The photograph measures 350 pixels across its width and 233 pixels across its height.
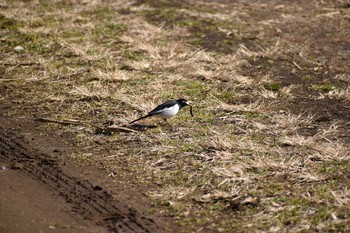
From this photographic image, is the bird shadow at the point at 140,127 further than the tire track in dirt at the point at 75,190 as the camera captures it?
Yes

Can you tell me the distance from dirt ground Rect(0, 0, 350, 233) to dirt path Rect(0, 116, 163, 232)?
21 mm

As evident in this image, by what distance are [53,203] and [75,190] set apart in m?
0.38

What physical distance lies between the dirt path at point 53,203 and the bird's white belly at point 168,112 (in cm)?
156

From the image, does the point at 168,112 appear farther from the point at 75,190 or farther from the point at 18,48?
the point at 18,48

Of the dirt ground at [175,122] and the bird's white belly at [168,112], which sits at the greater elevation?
the bird's white belly at [168,112]

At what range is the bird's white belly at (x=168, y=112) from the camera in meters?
8.87

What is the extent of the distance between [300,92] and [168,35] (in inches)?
162

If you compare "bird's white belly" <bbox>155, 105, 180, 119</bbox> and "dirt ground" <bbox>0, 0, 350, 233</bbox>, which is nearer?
"dirt ground" <bbox>0, 0, 350, 233</bbox>

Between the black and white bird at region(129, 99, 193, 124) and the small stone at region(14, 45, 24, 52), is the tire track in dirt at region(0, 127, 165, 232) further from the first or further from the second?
the small stone at region(14, 45, 24, 52)

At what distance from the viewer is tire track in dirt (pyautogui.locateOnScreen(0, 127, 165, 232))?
259 inches

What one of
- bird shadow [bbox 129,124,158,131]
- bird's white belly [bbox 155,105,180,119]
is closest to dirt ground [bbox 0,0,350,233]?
bird shadow [bbox 129,124,158,131]

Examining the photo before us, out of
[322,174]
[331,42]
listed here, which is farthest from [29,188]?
[331,42]

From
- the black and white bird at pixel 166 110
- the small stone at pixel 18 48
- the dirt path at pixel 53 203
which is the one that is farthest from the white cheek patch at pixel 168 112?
the small stone at pixel 18 48

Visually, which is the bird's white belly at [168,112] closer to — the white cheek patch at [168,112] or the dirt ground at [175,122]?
the white cheek patch at [168,112]
